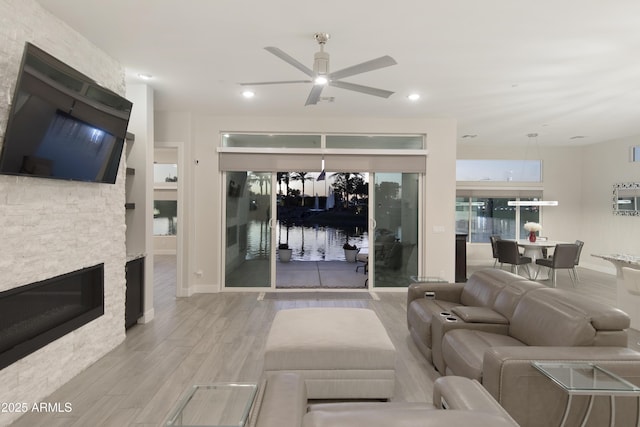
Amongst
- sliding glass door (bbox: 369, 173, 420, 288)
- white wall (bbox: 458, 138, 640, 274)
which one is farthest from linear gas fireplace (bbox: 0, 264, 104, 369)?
white wall (bbox: 458, 138, 640, 274)

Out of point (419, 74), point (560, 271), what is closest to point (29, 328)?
point (419, 74)

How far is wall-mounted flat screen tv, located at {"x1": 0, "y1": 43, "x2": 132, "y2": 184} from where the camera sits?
7.26ft

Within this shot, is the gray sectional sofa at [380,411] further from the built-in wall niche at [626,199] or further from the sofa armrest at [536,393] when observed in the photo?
the built-in wall niche at [626,199]

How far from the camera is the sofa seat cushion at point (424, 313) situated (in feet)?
10.3

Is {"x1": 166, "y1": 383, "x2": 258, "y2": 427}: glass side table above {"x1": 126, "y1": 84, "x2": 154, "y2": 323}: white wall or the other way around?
the other way around

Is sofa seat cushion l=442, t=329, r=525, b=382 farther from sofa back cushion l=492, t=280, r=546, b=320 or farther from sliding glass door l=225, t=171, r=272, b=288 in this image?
sliding glass door l=225, t=171, r=272, b=288

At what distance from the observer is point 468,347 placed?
242cm

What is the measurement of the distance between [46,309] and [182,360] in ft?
3.84

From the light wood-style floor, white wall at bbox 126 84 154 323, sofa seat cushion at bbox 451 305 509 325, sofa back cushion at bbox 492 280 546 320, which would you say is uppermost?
white wall at bbox 126 84 154 323

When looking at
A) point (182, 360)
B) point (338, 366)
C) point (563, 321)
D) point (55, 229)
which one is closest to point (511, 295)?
point (563, 321)

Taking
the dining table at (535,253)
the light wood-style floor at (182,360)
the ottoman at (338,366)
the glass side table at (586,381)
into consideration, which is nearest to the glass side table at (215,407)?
the ottoman at (338,366)

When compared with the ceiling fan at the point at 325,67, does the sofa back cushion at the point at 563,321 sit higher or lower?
lower

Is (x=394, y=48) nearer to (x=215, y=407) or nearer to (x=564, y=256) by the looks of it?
(x=215, y=407)

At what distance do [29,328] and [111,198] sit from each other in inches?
54.2
